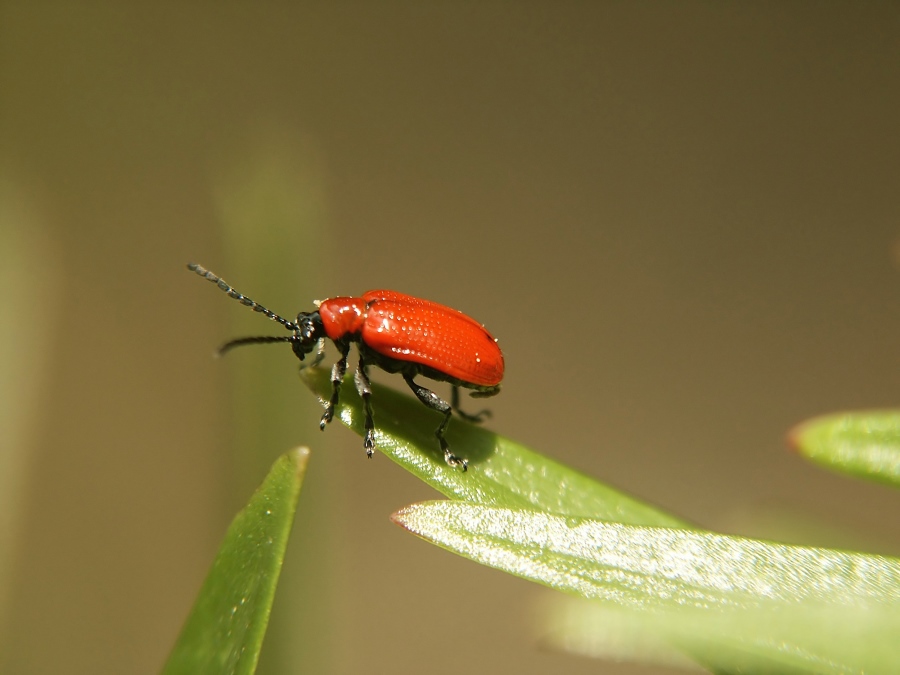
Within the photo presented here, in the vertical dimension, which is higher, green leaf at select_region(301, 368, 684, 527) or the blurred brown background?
the blurred brown background

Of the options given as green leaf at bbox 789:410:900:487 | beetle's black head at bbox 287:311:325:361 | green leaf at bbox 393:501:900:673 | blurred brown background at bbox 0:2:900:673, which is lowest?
green leaf at bbox 393:501:900:673

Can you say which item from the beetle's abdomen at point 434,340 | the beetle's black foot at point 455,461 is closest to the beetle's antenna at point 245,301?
the beetle's abdomen at point 434,340

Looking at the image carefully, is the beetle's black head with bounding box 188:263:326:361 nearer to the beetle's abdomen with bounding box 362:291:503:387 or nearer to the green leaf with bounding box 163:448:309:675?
the beetle's abdomen with bounding box 362:291:503:387

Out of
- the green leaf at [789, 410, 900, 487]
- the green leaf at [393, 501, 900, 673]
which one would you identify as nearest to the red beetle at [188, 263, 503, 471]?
the green leaf at [393, 501, 900, 673]

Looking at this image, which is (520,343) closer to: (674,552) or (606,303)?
(606,303)

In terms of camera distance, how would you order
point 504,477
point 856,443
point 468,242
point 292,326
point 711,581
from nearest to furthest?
1. point 711,581
2. point 856,443
3. point 504,477
4. point 292,326
5. point 468,242

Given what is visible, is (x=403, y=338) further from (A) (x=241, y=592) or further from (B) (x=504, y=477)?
(A) (x=241, y=592)

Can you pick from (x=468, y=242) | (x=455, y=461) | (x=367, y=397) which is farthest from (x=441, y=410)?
(x=468, y=242)

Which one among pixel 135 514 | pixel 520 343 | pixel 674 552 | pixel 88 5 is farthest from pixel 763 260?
pixel 88 5
